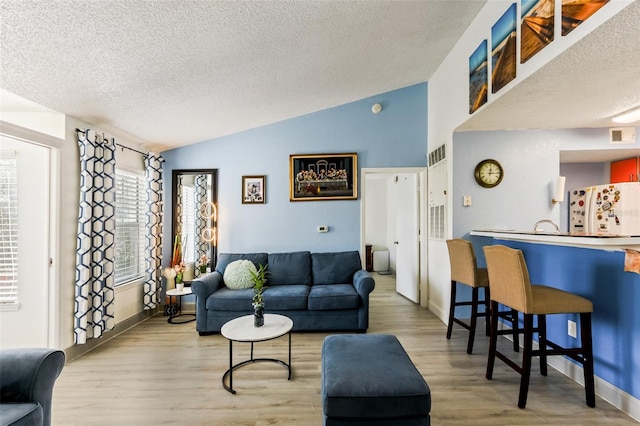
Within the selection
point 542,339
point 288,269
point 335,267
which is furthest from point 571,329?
point 288,269

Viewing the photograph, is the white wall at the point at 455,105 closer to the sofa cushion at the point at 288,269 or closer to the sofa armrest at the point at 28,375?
the sofa cushion at the point at 288,269

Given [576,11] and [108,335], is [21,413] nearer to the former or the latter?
[108,335]

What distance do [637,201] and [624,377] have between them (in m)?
2.21

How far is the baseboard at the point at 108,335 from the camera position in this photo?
8.95 feet

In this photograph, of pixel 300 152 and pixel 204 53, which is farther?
pixel 300 152

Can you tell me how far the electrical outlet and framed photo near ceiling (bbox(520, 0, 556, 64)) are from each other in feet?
6.77

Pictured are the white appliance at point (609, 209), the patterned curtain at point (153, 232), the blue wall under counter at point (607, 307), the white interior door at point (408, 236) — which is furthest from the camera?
the white interior door at point (408, 236)

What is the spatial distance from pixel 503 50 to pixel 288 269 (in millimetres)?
3187

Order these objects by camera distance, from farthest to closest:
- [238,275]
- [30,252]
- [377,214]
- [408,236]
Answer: [377,214]
[408,236]
[238,275]
[30,252]

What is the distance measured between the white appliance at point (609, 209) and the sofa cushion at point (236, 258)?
3.76 metres

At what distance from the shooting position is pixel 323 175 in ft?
13.9

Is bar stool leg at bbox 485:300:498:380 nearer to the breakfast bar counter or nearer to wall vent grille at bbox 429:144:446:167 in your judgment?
the breakfast bar counter

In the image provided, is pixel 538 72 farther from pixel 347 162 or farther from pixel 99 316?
pixel 99 316

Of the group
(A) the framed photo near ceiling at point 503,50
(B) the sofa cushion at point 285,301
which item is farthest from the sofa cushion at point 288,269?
(A) the framed photo near ceiling at point 503,50
